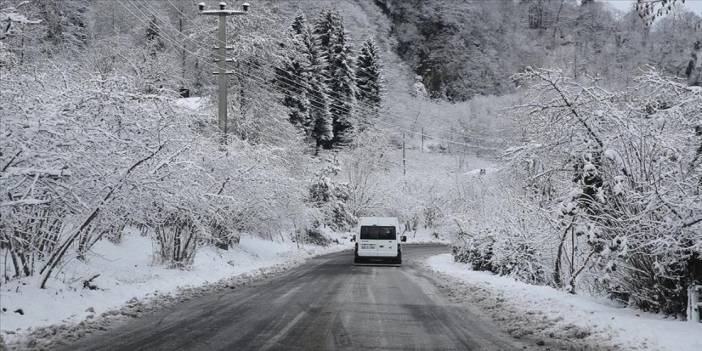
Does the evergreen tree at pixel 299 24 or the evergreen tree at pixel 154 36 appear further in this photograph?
the evergreen tree at pixel 299 24

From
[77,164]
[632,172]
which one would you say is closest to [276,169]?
[77,164]

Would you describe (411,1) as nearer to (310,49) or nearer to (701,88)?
(310,49)

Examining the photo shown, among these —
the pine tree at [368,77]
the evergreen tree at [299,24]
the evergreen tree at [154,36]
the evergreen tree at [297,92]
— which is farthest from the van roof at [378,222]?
the pine tree at [368,77]

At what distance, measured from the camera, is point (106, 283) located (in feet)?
39.2

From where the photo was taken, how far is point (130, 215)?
11.5 m

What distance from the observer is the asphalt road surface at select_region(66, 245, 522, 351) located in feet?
25.2

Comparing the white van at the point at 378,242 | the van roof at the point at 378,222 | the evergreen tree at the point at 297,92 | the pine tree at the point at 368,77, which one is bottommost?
the white van at the point at 378,242

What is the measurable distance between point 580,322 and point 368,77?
74.5 m

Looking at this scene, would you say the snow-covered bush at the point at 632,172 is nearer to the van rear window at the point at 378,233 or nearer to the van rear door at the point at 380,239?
the van rear door at the point at 380,239

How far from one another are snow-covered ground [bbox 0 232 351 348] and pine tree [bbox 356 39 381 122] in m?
→ 58.4

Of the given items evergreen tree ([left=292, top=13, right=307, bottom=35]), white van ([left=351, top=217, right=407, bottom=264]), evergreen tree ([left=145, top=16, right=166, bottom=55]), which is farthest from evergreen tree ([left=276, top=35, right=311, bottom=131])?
white van ([left=351, top=217, right=407, bottom=264])

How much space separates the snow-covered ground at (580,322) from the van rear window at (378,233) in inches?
545

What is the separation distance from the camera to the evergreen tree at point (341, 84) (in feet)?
239

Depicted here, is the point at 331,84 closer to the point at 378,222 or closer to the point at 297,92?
the point at 297,92
